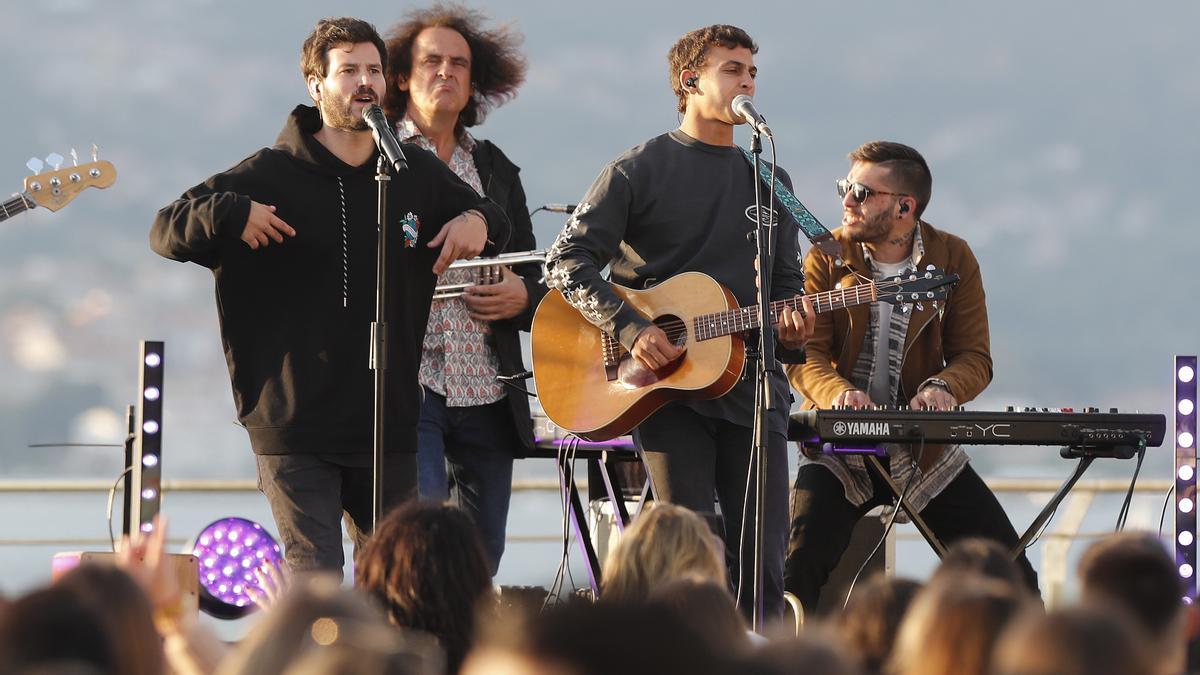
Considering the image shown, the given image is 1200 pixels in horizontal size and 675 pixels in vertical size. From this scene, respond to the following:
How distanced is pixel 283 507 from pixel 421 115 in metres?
1.78

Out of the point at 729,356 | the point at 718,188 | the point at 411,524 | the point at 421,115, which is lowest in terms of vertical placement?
the point at 411,524

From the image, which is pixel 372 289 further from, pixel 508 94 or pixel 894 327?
pixel 894 327

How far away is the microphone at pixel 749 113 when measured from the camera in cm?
476

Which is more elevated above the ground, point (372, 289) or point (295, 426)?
point (372, 289)

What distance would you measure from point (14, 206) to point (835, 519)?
136 inches

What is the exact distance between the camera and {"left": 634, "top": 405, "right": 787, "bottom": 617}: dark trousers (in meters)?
4.91

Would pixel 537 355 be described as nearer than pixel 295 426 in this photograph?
No

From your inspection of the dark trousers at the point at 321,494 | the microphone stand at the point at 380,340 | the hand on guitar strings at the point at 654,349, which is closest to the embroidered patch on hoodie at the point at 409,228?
the microphone stand at the point at 380,340

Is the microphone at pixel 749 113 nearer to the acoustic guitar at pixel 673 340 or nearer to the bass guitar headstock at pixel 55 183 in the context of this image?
the acoustic guitar at pixel 673 340

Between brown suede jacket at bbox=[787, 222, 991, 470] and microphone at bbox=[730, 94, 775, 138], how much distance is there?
1.01 m

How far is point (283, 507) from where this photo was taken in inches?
186

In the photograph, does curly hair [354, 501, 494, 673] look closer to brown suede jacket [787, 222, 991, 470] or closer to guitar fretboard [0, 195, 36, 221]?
brown suede jacket [787, 222, 991, 470]

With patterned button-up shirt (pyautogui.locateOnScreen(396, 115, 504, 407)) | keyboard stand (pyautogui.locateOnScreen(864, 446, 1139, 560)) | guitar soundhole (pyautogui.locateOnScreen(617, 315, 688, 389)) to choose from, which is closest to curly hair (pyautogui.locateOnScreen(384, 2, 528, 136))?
patterned button-up shirt (pyautogui.locateOnScreen(396, 115, 504, 407))

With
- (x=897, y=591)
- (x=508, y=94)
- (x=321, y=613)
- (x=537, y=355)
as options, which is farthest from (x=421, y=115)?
(x=321, y=613)
